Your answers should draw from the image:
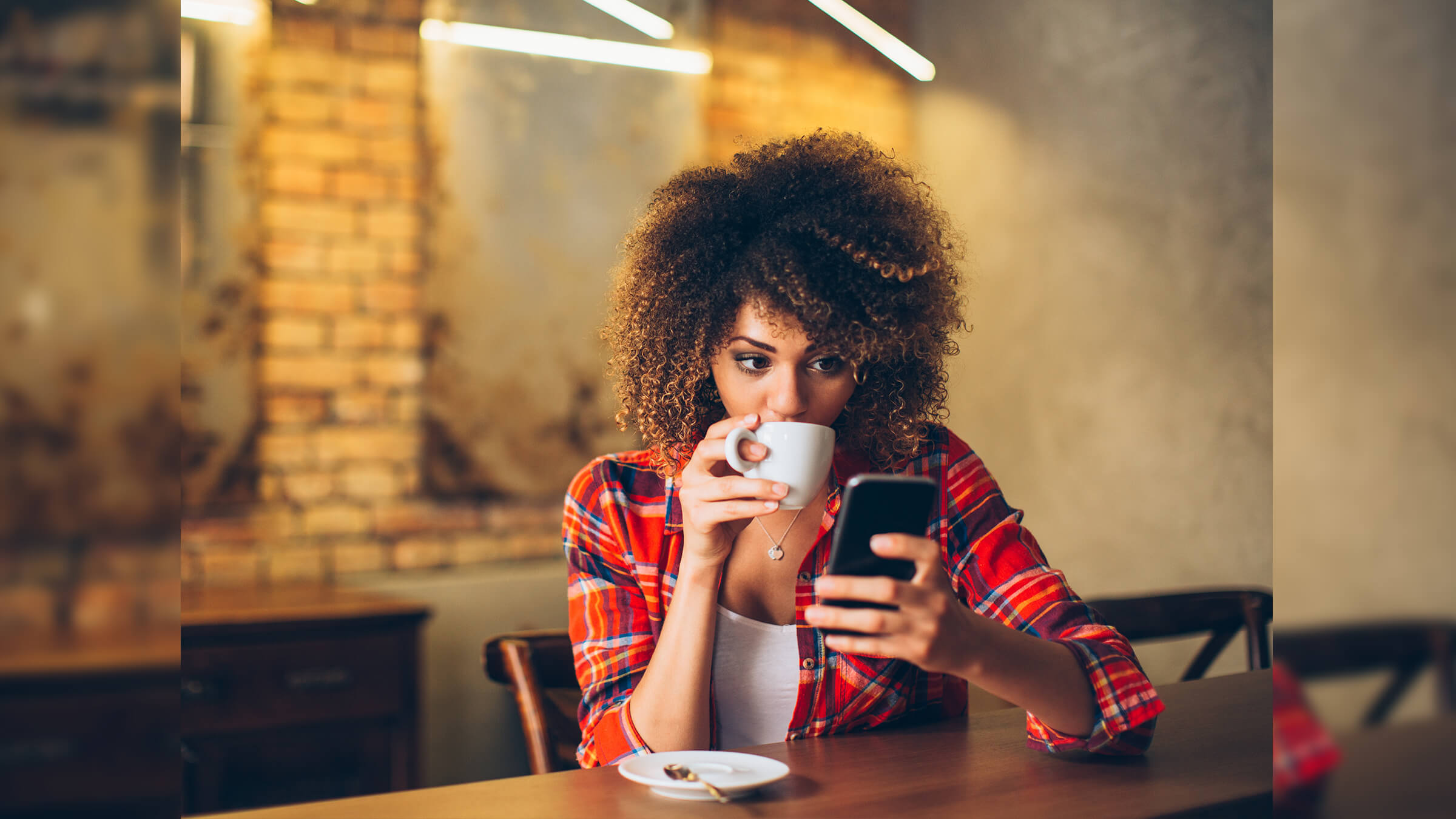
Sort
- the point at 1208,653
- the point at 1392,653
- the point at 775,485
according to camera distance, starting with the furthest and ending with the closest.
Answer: the point at 1208,653 < the point at 775,485 < the point at 1392,653

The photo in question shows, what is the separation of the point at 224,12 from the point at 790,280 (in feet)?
6.93

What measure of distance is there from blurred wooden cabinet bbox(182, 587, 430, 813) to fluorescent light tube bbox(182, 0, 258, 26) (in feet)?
4.72

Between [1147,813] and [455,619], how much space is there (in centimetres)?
223

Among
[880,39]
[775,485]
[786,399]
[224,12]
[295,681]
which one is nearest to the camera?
[775,485]

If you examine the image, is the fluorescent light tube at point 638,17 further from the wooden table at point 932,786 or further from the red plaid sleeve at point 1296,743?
the red plaid sleeve at point 1296,743

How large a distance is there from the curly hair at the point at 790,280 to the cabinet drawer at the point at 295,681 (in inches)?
48.4

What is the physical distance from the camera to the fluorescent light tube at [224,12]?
2.45 meters

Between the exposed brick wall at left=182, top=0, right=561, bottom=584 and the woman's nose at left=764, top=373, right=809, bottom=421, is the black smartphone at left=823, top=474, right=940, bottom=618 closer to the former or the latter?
the woman's nose at left=764, top=373, right=809, bottom=421

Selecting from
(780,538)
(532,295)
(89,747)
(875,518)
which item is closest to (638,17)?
(532,295)

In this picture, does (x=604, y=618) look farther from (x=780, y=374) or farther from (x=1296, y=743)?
(x=1296, y=743)

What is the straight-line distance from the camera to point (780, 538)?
1.30 meters

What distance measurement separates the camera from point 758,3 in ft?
10.7

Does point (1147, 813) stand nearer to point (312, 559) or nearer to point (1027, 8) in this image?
point (312, 559)

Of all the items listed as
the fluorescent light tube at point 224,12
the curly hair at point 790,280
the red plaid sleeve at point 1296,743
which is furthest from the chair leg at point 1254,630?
the fluorescent light tube at point 224,12
